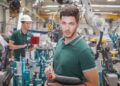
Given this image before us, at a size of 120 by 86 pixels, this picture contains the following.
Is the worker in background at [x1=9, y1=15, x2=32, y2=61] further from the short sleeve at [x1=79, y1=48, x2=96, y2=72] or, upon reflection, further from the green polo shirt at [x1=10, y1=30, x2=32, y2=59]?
the short sleeve at [x1=79, y1=48, x2=96, y2=72]

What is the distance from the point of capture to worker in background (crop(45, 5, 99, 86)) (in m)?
1.83

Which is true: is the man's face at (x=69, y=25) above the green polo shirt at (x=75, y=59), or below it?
above

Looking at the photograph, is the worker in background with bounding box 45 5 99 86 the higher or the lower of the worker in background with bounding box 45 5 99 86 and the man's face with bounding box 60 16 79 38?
the lower

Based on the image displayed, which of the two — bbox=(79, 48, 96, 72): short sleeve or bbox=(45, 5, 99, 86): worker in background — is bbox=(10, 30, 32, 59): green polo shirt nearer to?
bbox=(45, 5, 99, 86): worker in background

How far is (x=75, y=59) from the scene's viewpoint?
188cm

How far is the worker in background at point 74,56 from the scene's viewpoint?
1.83 meters

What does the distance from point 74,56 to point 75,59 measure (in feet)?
0.07

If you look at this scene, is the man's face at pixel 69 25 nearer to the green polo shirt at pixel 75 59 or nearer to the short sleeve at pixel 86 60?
the green polo shirt at pixel 75 59

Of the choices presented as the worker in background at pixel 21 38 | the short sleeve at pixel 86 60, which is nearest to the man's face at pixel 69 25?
the short sleeve at pixel 86 60

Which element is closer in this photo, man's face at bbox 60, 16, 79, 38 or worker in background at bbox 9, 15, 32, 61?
man's face at bbox 60, 16, 79, 38

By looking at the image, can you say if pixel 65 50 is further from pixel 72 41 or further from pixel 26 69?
pixel 26 69

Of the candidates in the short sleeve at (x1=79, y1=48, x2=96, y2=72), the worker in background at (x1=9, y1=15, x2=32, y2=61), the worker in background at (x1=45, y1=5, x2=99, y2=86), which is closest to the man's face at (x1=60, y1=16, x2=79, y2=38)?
the worker in background at (x1=45, y1=5, x2=99, y2=86)

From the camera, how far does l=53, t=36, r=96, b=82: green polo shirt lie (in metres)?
1.84

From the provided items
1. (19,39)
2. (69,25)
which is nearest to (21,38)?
(19,39)
